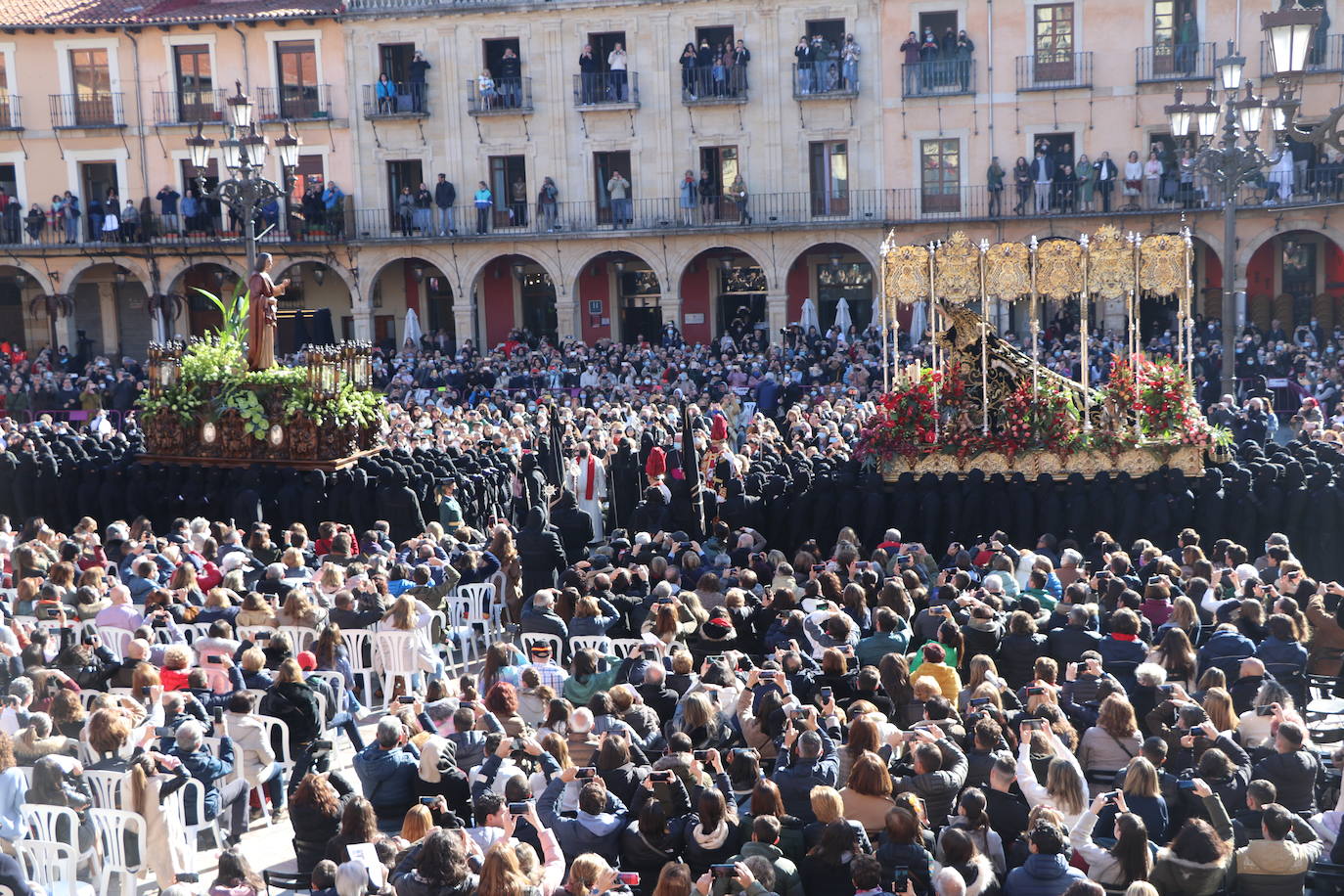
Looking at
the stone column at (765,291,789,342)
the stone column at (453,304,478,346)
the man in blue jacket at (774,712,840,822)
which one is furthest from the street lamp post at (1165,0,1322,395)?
the stone column at (453,304,478,346)

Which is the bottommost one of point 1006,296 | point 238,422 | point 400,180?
point 238,422

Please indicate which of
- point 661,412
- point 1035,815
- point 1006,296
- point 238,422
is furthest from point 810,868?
point 661,412

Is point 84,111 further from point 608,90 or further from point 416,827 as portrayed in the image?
point 416,827

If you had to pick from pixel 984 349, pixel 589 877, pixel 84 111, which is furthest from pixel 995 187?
pixel 589 877

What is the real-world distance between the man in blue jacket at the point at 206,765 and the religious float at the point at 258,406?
10628 millimetres

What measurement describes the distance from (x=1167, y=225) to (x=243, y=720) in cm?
2737

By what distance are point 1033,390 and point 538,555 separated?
669 cm

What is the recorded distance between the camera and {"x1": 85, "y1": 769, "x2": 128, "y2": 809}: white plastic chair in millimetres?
9094

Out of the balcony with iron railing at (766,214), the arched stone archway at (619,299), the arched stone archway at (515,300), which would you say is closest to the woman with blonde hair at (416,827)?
the balcony with iron railing at (766,214)

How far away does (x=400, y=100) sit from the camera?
35.7 metres

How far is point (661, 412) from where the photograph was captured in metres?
25.5

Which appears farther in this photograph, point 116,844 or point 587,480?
point 587,480

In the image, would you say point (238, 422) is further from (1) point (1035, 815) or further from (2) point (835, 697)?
(1) point (1035, 815)

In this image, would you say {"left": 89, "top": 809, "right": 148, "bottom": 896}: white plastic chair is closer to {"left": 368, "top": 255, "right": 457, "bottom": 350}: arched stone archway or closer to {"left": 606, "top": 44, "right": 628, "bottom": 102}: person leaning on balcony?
{"left": 606, "top": 44, "right": 628, "bottom": 102}: person leaning on balcony
